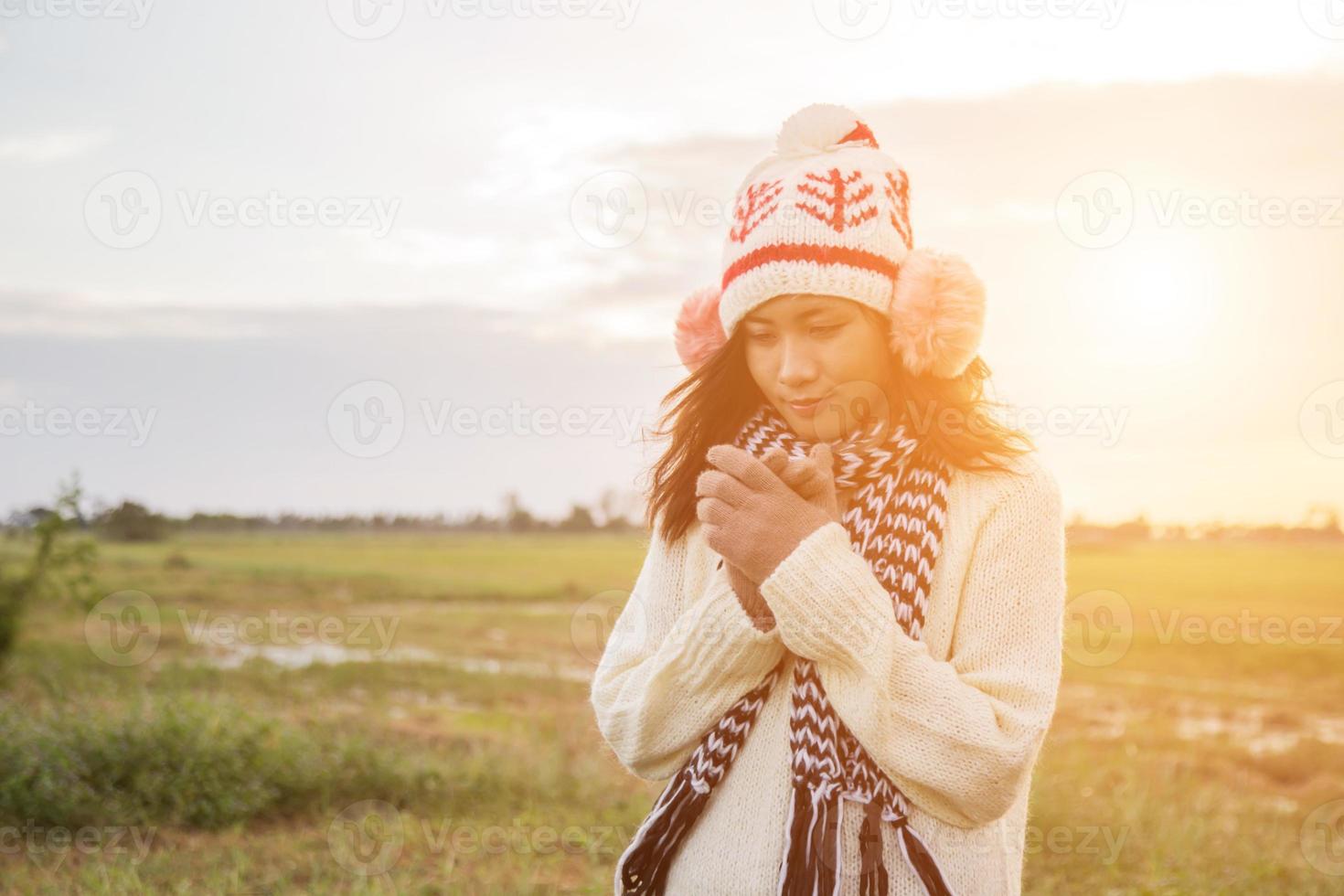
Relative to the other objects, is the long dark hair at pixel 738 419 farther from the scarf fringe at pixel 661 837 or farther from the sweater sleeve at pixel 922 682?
the scarf fringe at pixel 661 837

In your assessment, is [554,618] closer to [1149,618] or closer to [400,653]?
[400,653]

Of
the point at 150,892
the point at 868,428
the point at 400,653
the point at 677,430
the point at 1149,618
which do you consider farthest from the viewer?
the point at 1149,618

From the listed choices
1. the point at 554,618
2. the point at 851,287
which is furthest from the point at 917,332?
the point at 554,618

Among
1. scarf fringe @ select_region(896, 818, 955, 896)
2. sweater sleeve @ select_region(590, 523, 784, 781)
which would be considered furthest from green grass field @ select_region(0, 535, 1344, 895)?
scarf fringe @ select_region(896, 818, 955, 896)

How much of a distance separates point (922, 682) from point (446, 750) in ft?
16.5

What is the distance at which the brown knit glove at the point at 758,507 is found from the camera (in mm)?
2113

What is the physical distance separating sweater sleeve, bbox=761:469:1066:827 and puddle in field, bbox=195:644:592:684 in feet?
29.8

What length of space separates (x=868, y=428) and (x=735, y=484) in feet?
1.09

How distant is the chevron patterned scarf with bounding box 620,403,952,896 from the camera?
208 cm

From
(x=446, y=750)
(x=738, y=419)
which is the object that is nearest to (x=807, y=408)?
(x=738, y=419)

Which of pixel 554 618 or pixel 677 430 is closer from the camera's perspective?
pixel 677 430

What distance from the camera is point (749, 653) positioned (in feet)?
7.20

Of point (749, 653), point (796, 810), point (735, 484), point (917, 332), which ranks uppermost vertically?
point (917, 332)

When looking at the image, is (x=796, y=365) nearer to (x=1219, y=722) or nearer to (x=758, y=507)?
(x=758, y=507)
